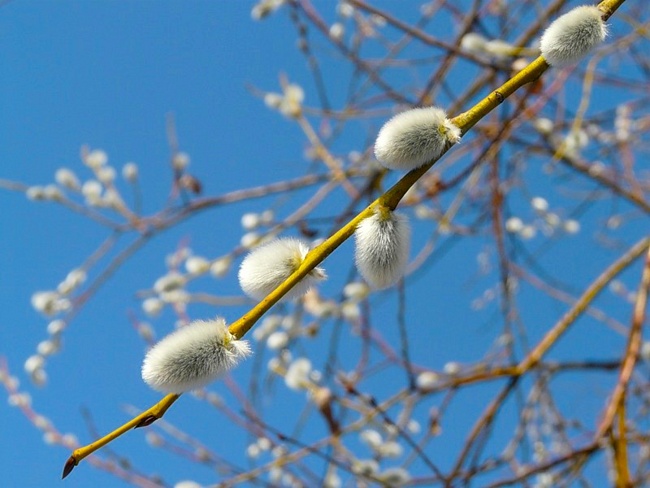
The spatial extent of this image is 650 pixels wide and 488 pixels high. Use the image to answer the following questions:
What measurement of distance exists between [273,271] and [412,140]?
7.3 inches

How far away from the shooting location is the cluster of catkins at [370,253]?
23.1 inches

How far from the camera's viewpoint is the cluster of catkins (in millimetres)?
587

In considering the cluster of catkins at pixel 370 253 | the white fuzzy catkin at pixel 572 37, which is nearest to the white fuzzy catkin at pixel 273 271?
the cluster of catkins at pixel 370 253

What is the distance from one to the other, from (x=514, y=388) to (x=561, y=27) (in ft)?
3.72

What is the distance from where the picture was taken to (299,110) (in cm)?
217

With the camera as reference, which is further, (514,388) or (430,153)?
(514,388)

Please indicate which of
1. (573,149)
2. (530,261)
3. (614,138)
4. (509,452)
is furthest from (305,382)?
(614,138)

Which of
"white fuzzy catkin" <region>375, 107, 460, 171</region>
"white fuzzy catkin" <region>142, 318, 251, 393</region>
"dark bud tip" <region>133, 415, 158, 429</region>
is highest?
"white fuzzy catkin" <region>375, 107, 460, 171</region>

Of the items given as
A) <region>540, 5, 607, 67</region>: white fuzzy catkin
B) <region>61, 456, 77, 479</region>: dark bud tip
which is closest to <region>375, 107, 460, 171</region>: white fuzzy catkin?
<region>540, 5, 607, 67</region>: white fuzzy catkin

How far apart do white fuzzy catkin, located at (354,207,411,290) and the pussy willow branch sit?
1 centimetres

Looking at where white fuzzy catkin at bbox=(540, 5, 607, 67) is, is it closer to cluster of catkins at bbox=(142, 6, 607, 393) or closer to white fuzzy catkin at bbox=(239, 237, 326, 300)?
cluster of catkins at bbox=(142, 6, 607, 393)

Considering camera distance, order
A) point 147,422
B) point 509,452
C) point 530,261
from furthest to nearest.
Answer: point 530,261 < point 509,452 < point 147,422

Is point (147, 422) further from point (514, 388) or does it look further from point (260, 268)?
point (514, 388)

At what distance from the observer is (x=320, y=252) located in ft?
1.96
